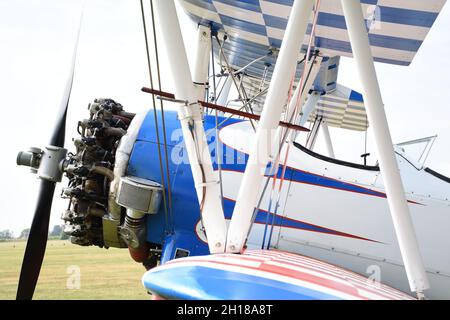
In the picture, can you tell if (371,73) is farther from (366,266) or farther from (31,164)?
(31,164)

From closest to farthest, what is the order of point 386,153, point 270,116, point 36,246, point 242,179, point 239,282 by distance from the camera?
1. point 239,282
2. point 386,153
3. point 270,116
4. point 242,179
5. point 36,246

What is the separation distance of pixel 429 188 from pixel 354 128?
21.5 feet

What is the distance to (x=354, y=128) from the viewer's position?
9961 millimetres

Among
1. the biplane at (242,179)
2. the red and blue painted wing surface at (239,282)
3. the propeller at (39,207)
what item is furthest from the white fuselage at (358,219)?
the propeller at (39,207)

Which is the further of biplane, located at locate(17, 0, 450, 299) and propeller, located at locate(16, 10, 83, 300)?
propeller, located at locate(16, 10, 83, 300)

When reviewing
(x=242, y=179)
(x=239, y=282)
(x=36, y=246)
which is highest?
(x=242, y=179)

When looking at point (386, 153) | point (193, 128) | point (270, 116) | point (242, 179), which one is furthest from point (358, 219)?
point (193, 128)

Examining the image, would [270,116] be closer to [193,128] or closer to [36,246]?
[193,128]

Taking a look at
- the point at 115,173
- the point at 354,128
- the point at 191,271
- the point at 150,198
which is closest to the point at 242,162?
the point at 150,198

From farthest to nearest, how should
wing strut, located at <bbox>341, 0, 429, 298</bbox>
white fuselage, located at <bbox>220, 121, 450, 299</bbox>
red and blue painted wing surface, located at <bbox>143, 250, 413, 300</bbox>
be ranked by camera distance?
white fuselage, located at <bbox>220, 121, 450, 299</bbox>, wing strut, located at <bbox>341, 0, 429, 298</bbox>, red and blue painted wing surface, located at <bbox>143, 250, 413, 300</bbox>

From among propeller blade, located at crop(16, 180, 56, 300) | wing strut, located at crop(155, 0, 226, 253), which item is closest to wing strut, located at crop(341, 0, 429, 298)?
wing strut, located at crop(155, 0, 226, 253)

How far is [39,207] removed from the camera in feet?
13.3

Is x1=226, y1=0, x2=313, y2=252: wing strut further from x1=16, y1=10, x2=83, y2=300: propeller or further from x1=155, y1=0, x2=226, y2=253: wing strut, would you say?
x1=16, y1=10, x2=83, y2=300: propeller

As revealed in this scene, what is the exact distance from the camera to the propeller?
12.8 ft
